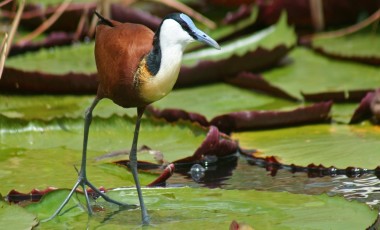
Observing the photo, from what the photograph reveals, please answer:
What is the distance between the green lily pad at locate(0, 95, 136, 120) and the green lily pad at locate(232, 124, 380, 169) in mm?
518

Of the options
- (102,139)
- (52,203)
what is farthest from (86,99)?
(52,203)

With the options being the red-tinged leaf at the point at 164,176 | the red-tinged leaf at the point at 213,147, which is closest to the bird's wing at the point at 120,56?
the red-tinged leaf at the point at 164,176

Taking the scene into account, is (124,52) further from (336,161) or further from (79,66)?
(79,66)

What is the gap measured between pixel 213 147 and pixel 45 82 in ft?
3.13

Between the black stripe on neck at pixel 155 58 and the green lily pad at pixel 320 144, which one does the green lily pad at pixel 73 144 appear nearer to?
the green lily pad at pixel 320 144

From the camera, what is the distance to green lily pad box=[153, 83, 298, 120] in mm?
3283

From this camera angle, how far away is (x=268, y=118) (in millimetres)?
3029

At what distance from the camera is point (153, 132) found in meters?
2.97

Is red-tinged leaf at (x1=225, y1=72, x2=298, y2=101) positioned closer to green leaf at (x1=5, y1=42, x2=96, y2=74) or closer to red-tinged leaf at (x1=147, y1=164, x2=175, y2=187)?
green leaf at (x1=5, y1=42, x2=96, y2=74)

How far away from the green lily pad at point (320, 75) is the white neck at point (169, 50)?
58.7 inches

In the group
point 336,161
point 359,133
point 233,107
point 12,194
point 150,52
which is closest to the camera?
point 150,52

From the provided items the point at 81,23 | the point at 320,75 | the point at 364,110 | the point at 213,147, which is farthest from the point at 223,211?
the point at 81,23

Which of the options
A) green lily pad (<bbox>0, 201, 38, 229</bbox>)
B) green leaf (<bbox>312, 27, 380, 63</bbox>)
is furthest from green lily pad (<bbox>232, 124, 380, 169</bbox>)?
green lily pad (<bbox>0, 201, 38, 229</bbox>)

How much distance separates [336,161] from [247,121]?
482 millimetres
